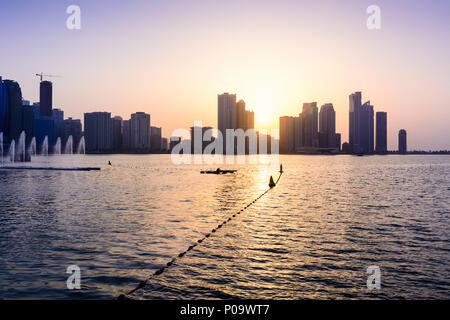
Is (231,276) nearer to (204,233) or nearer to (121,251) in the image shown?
(121,251)

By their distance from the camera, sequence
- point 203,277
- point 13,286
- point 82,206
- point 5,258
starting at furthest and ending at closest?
point 82,206
point 5,258
point 203,277
point 13,286

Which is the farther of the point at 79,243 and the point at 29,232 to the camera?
the point at 29,232

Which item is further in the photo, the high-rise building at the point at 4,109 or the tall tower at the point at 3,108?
the high-rise building at the point at 4,109

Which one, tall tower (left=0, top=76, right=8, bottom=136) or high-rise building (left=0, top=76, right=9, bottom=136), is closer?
tall tower (left=0, top=76, right=8, bottom=136)

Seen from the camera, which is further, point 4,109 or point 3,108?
point 4,109

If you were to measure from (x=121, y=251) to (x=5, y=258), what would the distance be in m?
4.92

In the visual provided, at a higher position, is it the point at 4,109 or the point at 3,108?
the point at 3,108

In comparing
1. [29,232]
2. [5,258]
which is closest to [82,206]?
[29,232]

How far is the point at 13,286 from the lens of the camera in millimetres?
13172
